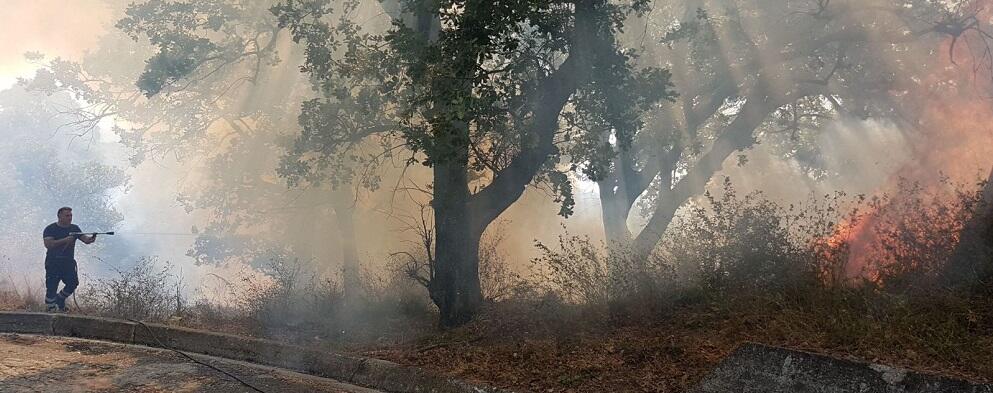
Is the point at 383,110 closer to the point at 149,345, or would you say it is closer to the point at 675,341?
the point at 149,345

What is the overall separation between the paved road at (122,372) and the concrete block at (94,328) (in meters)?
0.44

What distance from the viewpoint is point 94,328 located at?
7.43m

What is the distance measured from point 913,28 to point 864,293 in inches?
367

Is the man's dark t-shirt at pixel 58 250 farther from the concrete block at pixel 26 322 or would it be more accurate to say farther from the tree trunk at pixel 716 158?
the tree trunk at pixel 716 158

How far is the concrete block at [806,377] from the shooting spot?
12.0ft

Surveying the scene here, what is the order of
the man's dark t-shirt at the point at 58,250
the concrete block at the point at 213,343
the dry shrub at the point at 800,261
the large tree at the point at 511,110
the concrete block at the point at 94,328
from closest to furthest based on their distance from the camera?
1. the dry shrub at the point at 800,261
2. the concrete block at the point at 213,343
3. the large tree at the point at 511,110
4. the concrete block at the point at 94,328
5. the man's dark t-shirt at the point at 58,250

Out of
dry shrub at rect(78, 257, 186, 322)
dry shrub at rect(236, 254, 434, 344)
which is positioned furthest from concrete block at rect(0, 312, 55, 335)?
dry shrub at rect(236, 254, 434, 344)

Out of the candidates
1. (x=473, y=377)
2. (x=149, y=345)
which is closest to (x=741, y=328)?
(x=473, y=377)

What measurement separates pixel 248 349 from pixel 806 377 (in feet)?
16.9

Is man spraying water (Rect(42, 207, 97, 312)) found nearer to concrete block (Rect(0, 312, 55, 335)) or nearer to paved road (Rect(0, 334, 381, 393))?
concrete block (Rect(0, 312, 55, 335))

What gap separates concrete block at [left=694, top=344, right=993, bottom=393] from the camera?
12.0 ft

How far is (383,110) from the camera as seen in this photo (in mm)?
9570

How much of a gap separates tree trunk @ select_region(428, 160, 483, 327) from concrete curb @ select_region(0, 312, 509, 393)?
1.57 meters

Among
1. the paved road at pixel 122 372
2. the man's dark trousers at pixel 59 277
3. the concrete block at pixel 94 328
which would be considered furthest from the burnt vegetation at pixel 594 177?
the paved road at pixel 122 372
